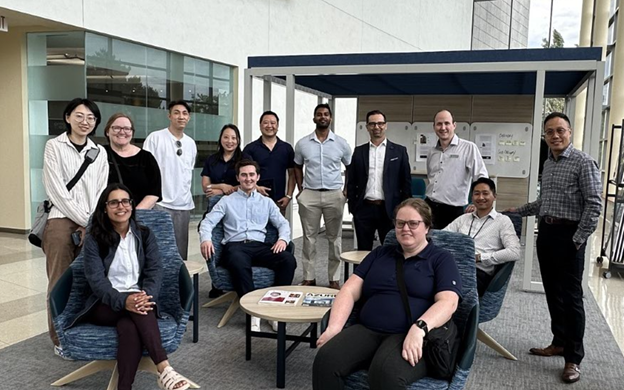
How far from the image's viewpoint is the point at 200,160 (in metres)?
9.79

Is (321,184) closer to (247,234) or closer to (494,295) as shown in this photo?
(247,234)

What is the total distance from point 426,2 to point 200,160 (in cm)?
1209

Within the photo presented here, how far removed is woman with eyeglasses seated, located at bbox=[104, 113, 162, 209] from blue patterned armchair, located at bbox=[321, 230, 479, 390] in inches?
70.8

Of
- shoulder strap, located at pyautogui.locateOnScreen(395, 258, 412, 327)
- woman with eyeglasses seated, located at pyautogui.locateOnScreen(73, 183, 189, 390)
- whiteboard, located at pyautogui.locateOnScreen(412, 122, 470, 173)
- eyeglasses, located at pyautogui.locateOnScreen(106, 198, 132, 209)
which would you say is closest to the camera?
shoulder strap, located at pyautogui.locateOnScreen(395, 258, 412, 327)

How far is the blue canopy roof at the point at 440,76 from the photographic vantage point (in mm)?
5375

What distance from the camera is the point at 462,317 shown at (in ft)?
9.29

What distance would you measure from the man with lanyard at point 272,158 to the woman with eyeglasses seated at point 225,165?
15cm

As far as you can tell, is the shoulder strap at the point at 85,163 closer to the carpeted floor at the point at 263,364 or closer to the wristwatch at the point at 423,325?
the carpeted floor at the point at 263,364

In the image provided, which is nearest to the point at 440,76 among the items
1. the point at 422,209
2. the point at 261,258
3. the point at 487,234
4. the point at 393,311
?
the point at 487,234

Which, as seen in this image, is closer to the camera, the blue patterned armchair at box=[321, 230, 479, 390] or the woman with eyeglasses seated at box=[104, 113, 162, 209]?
the blue patterned armchair at box=[321, 230, 479, 390]

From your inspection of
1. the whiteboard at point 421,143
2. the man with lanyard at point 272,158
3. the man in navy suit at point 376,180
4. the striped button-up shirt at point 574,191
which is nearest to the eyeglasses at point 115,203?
the man with lanyard at point 272,158

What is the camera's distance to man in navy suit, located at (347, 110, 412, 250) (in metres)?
4.93

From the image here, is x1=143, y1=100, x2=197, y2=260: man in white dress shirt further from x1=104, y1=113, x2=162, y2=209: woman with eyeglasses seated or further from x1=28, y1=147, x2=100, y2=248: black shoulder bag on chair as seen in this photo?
x1=28, y1=147, x2=100, y2=248: black shoulder bag on chair

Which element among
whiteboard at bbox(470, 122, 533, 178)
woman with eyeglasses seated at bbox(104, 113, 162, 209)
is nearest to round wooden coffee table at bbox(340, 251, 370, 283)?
woman with eyeglasses seated at bbox(104, 113, 162, 209)
